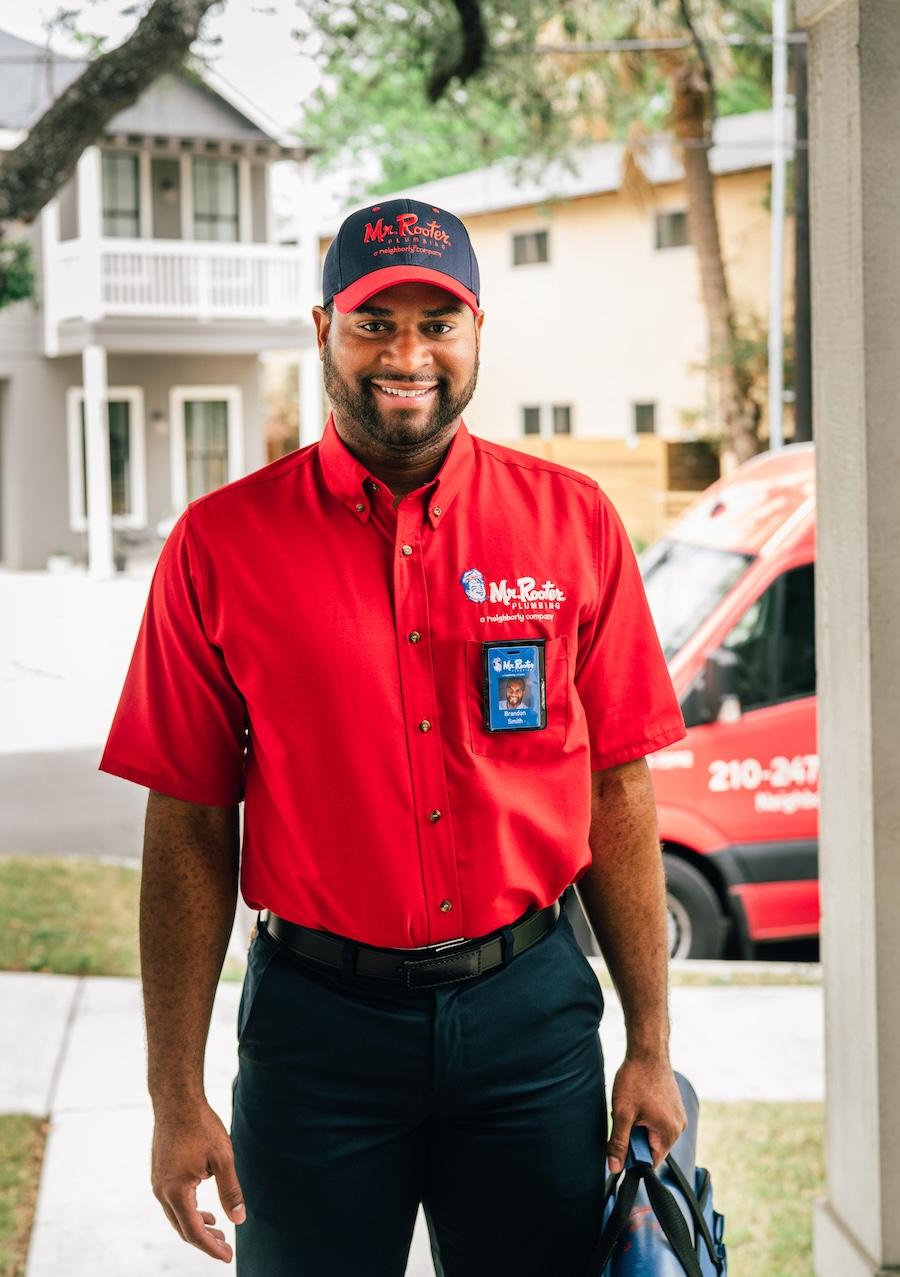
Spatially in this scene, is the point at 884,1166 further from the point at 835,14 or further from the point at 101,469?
the point at 101,469

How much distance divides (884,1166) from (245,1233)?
151 cm

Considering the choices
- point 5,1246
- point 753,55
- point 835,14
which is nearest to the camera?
point 835,14

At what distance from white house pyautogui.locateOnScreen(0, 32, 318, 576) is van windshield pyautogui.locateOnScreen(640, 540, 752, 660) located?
12.6 metres

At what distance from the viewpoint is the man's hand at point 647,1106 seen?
2.14 meters

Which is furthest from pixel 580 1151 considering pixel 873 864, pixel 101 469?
pixel 101 469

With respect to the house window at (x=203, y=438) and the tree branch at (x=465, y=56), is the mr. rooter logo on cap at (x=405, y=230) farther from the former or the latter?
the house window at (x=203, y=438)

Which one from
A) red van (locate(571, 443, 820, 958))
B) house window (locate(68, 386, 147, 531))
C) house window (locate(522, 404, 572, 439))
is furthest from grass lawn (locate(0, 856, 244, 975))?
house window (locate(522, 404, 572, 439))

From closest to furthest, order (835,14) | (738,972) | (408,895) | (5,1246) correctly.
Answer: (408,895) < (835,14) < (5,1246) < (738,972)

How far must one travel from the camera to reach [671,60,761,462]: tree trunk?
59.9 ft

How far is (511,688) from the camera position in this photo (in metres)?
2.04

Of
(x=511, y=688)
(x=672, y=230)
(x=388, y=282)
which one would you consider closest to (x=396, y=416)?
(x=388, y=282)

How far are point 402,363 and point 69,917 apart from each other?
5.31 metres

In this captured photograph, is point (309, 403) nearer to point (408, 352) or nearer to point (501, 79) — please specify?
point (501, 79)

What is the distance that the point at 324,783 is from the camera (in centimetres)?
201
